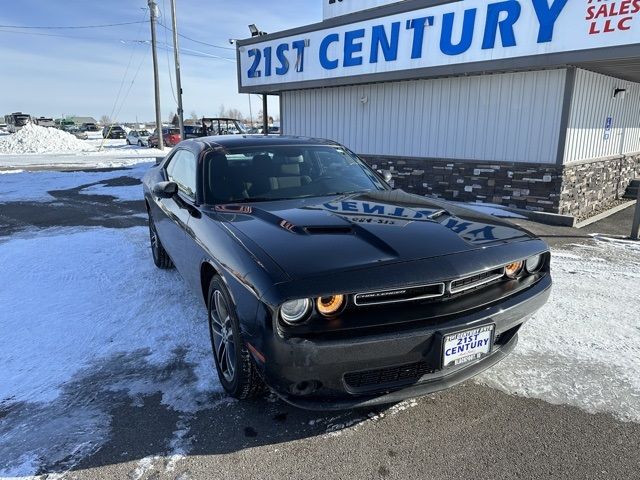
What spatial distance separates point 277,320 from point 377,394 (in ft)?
2.06

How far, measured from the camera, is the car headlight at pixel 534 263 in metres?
2.84

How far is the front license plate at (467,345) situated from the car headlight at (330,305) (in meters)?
0.53

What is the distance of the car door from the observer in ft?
11.6

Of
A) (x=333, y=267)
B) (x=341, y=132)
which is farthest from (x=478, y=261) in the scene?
(x=341, y=132)

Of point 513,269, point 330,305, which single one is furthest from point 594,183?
point 330,305

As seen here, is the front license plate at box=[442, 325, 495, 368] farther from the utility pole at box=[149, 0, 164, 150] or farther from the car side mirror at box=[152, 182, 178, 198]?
the utility pole at box=[149, 0, 164, 150]

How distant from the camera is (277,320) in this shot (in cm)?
210

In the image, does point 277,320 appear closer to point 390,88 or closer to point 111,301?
point 111,301

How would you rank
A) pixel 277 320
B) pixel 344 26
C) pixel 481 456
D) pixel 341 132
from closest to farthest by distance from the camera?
pixel 277 320
pixel 481 456
pixel 344 26
pixel 341 132

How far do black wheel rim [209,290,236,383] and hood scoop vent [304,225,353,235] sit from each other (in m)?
0.64

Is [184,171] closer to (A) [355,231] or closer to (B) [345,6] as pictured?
(A) [355,231]

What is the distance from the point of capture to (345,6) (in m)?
11.6

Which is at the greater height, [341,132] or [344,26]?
[344,26]

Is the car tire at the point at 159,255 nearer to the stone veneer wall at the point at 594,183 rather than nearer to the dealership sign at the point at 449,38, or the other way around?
the dealership sign at the point at 449,38
